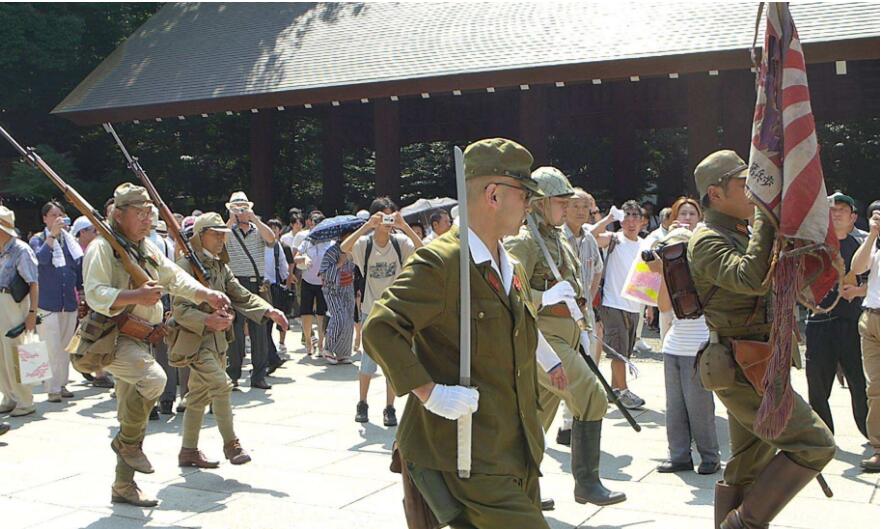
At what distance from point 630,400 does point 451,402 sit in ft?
18.5

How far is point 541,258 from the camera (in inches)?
229

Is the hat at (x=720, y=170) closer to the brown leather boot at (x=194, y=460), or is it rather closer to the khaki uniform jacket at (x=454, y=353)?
the khaki uniform jacket at (x=454, y=353)

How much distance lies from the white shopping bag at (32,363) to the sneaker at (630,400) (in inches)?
207

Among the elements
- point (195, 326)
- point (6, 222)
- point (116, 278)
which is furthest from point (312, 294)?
point (116, 278)

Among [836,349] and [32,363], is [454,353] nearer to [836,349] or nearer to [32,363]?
[836,349]

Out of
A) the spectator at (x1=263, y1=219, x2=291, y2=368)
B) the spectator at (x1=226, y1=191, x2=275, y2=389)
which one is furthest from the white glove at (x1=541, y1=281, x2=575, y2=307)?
the spectator at (x1=263, y1=219, x2=291, y2=368)

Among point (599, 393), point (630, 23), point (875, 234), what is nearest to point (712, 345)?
point (599, 393)

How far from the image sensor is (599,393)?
557cm

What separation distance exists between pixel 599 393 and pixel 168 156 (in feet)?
73.1

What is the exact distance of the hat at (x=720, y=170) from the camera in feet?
14.6

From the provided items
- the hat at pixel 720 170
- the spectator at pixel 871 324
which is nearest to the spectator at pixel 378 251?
the spectator at pixel 871 324

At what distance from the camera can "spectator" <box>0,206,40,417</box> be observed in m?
9.02

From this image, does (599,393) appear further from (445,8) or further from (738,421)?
(445,8)

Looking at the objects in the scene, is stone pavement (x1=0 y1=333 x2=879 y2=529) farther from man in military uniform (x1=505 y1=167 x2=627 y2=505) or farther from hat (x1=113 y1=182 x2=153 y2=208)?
hat (x1=113 y1=182 x2=153 y2=208)
